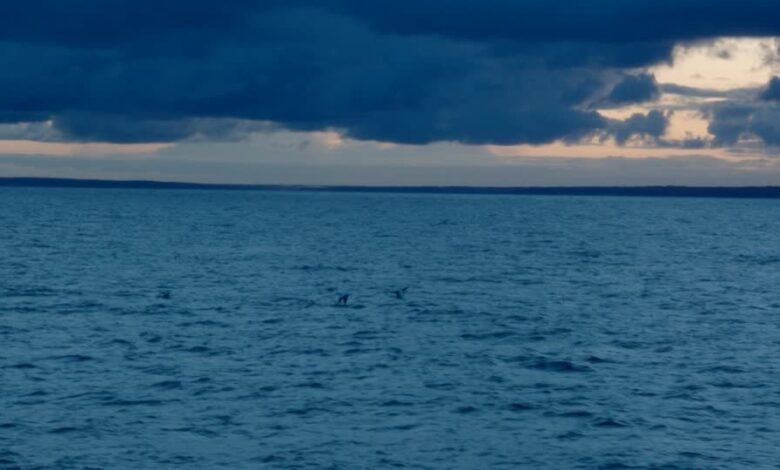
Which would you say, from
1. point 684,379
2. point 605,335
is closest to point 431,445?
point 684,379

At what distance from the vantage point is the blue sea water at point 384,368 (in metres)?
29.7

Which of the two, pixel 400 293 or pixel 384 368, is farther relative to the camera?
pixel 400 293

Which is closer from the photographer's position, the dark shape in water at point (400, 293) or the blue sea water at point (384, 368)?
the blue sea water at point (384, 368)

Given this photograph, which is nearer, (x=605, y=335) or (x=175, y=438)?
(x=175, y=438)

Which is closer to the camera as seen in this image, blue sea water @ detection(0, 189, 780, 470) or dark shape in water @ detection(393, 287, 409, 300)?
blue sea water @ detection(0, 189, 780, 470)

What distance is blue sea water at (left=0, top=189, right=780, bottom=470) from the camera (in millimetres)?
29706

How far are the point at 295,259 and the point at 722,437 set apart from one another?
68992 millimetres

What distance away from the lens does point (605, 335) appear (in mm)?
50000

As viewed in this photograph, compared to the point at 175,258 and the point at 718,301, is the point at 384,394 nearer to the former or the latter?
the point at 718,301

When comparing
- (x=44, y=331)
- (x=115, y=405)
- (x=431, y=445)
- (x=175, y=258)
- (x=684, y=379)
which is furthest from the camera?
(x=175, y=258)

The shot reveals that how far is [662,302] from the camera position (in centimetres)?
6431

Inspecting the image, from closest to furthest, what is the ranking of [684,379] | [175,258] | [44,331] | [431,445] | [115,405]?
1. [431,445]
2. [115,405]
3. [684,379]
4. [44,331]
5. [175,258]

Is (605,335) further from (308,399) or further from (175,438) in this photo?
(175,438)

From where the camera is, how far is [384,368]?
134ft
